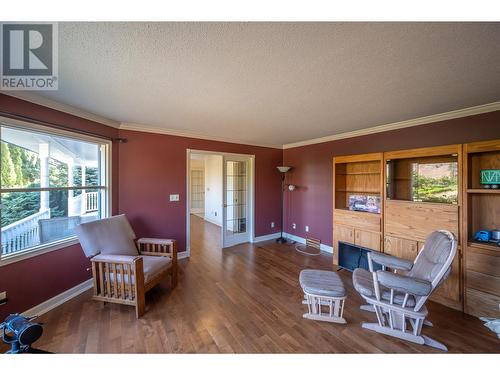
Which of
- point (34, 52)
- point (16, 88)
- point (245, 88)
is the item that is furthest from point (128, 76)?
point (16, 88)

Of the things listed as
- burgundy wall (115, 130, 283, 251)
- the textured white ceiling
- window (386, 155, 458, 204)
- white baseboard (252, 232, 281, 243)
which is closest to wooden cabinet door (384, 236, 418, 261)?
window (386, 155, 458, 204)

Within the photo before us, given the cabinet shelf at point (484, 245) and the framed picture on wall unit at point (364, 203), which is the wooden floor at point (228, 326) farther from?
the framed picture on wall unit at point (364, 203)

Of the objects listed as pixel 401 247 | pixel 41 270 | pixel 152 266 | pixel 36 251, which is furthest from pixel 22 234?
pixel 401 247

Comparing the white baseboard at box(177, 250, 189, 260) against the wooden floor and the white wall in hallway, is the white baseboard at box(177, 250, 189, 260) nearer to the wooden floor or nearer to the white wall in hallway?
the wooden floor

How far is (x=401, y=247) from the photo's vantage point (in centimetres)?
256

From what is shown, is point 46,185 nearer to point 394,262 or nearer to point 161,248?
point 161,248

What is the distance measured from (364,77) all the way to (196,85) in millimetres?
1486

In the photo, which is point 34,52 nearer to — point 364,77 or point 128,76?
point 128,76

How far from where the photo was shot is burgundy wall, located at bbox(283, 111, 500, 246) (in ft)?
7.81

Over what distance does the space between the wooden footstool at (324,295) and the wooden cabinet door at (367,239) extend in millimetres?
1152

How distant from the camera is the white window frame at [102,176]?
74.0 inches

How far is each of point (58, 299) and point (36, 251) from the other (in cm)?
64

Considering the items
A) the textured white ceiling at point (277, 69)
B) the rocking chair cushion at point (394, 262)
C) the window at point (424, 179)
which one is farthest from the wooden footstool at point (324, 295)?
the textured white ceiling at point (277, 69)

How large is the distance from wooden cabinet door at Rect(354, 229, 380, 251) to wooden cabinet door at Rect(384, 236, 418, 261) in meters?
0.12
